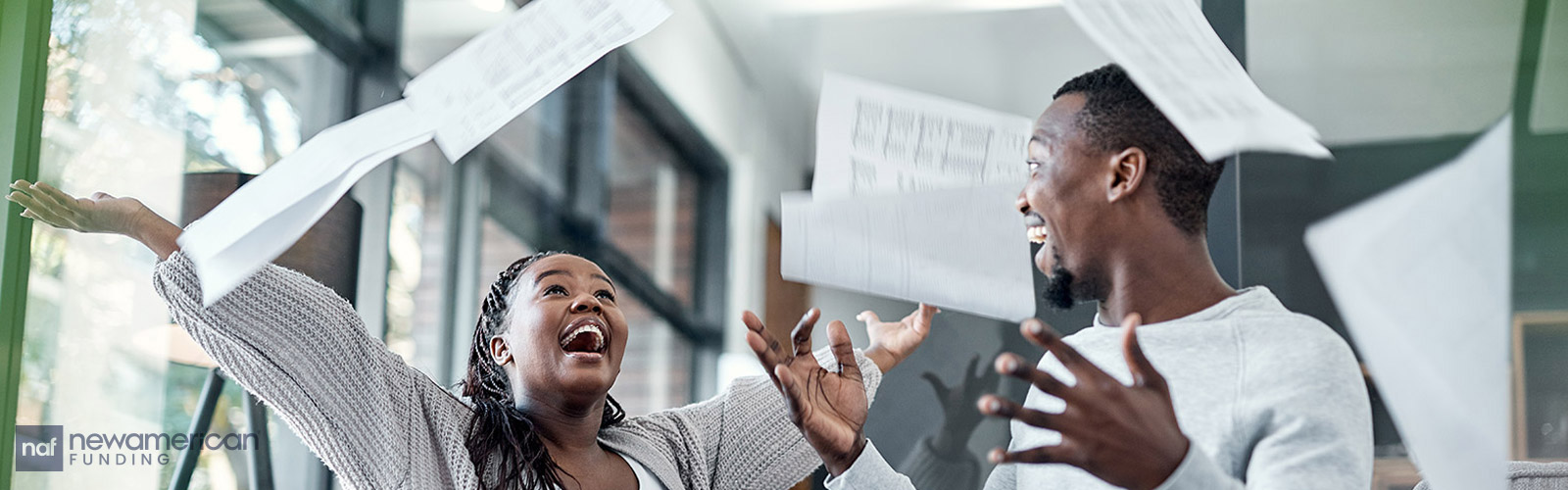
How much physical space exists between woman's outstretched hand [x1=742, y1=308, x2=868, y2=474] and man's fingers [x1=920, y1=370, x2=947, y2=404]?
1.42 ft

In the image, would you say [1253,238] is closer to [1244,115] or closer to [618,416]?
[1244,115]

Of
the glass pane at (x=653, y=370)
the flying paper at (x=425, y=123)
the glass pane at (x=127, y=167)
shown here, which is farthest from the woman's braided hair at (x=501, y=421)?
the glass pane at (x=653, y=370)

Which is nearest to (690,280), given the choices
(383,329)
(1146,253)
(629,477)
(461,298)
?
(461,298)

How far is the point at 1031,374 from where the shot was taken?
0.85 meters

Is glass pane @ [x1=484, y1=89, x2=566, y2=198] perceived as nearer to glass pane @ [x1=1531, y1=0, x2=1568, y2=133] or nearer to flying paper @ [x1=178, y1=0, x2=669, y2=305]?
flying paper @ [x1=178, y1=0, x2=669, y2=305]

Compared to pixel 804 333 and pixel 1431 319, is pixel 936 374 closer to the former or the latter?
pixel 804 333

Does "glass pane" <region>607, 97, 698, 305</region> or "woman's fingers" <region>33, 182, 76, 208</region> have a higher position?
"glass pane" <region>607, 97, 698, 305</region>

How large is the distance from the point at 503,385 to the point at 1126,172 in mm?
767

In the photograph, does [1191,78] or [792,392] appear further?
[792,392]

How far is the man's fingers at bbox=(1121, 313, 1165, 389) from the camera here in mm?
860

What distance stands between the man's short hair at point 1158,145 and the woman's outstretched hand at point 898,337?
1.50ft

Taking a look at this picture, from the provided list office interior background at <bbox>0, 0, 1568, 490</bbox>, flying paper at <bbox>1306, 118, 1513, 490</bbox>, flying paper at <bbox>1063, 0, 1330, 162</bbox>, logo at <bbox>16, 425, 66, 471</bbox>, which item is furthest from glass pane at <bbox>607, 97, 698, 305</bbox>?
flying paper at <bbox>1306, 118, 1513, 490</bbox>

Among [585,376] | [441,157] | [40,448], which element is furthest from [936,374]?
[441,157]

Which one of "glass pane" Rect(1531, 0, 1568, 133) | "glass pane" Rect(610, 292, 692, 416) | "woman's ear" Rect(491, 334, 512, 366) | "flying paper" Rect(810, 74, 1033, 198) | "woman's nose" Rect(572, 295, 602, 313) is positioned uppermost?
"glass pane" Rect(1531, 0, 1568, 133)
